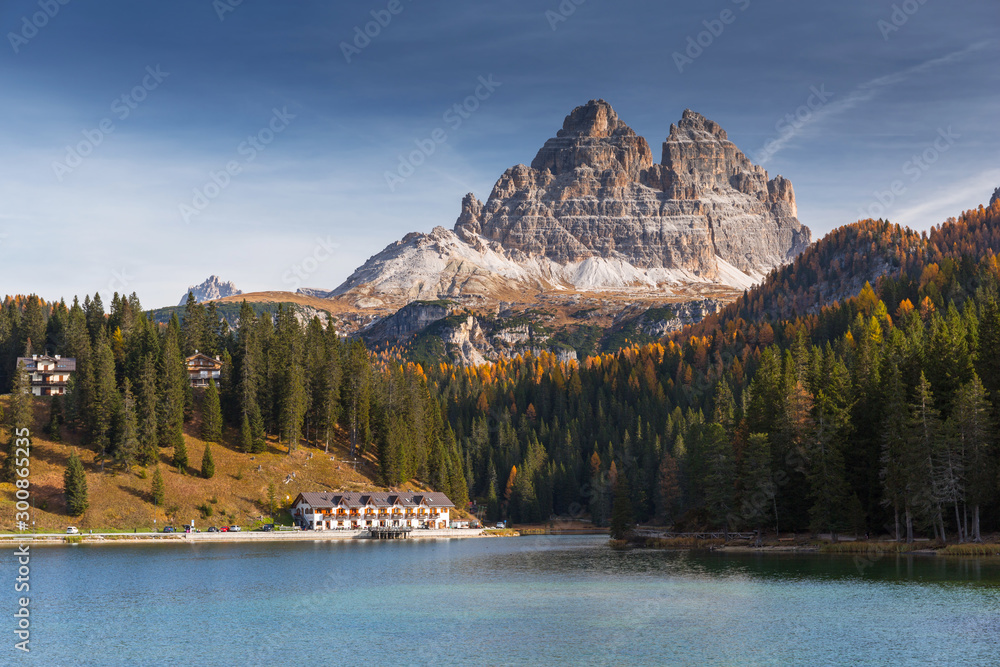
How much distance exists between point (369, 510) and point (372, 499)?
211cm

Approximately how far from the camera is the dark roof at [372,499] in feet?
487

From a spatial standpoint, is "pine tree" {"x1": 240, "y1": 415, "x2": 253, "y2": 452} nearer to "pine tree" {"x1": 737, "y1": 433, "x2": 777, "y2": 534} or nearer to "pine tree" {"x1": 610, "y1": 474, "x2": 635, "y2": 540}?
"pine tree" {"x1": 610, "y1": 474, "x2": 635, "y2": 540}

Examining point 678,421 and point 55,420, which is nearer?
point 55,420

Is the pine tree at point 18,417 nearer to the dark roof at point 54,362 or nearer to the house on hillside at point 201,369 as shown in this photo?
the dark roof at point 54,362

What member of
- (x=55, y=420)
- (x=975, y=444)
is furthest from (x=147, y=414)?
(x=975, y=444)

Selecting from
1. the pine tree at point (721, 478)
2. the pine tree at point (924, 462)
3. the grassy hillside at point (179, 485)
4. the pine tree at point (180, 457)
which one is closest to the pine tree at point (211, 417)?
the grassy hillside at point (179, 485)

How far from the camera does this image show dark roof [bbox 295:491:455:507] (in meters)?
148

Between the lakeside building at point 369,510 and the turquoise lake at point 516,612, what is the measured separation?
46.7 meters

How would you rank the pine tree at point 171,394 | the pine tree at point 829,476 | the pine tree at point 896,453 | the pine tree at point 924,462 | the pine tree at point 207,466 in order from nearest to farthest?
the pine tree at point 924,462 → the pine tree at point 896,453 → the pine tree at point 829,476 → the pine tree at point 207,466 → the pine tree at point 171,394

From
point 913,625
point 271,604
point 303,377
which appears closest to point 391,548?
point 303,377

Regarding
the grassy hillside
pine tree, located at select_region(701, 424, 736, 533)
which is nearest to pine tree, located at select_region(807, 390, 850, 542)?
pine tree, located at select_region(701, 424, 736, 533)

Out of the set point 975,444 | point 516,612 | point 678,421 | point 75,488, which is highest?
point 678,421

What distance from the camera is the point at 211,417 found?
151875 mm

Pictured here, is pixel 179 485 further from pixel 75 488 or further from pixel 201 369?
pixel 201 369
